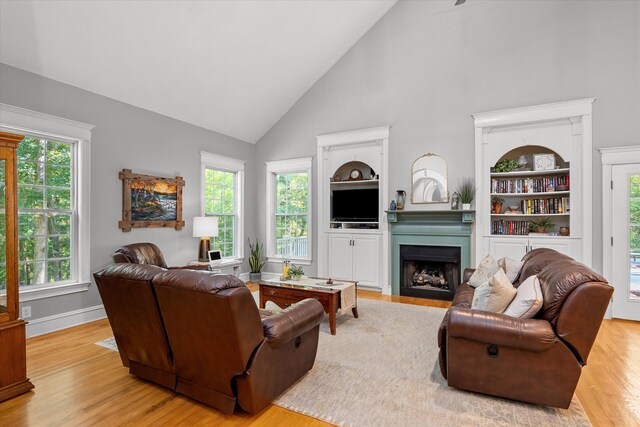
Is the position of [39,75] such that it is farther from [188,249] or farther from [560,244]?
[560,244]

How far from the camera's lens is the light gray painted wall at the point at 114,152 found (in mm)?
3633

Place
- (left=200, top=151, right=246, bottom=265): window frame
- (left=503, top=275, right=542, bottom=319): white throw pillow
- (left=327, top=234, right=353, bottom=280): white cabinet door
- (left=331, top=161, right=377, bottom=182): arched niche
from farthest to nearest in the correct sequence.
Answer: (left=200, top=151, right=246, bottom=265): window frame < (left=331, top=161, right=377, bottom=182): arched niche < (left=327, top=234, right=353, bottom=280): white cabinet door < (left=503, top=275, right=542, bottom=319): white throw pillow

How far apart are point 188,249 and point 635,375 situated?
5605 millimetres

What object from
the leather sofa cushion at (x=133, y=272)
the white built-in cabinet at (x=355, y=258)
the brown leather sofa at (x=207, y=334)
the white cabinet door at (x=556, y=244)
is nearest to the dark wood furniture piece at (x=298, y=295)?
the brown leather sofa at (x=207, y=334)

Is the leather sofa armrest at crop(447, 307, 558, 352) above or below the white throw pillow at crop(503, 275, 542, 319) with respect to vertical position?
below

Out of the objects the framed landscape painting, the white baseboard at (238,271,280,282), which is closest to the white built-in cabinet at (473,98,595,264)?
the white baseboard at (238,271,280,282)

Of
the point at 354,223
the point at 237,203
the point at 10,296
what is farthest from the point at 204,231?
the point at 10,296

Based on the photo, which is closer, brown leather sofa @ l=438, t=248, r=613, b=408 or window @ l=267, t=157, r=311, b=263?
brown leather sofa @ l=438, t=248, r=613, b=408

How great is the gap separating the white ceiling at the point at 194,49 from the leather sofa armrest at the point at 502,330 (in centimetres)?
438

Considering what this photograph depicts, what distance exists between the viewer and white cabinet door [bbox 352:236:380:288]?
18.2 feet

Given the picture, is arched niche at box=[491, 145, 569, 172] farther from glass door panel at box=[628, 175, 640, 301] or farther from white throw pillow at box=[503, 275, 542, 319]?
white throw pillow at box=[503, 275, 542, 319]

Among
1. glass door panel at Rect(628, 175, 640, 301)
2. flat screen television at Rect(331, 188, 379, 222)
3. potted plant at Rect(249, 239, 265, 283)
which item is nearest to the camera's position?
glass door panel at Rect(628, 175, 640, 301)

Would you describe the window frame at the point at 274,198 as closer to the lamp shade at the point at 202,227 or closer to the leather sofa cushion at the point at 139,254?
the lamp shade at the point at 202,227

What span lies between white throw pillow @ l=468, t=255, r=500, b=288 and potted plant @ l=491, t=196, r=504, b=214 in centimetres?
144
